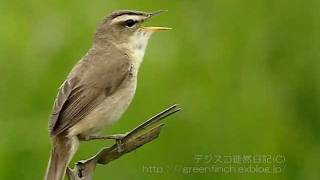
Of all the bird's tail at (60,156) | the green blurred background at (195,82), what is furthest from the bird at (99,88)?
the green blurred background at (195,82)

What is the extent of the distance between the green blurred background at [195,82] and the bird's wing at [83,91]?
0.50 metres

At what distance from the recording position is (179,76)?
2385 mm

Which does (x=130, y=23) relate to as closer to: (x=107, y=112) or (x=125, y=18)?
(x=125, y=18)

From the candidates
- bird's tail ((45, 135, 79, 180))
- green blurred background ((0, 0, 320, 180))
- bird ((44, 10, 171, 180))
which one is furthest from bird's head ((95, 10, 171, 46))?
green blurred background ((0, 0, 320, 180))

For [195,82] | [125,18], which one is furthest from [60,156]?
[195,82]

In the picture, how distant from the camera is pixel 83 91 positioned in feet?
5.43

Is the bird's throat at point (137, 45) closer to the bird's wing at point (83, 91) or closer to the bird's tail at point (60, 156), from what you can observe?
the bird's wing at point (83, 91)

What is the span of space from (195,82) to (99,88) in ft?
2.40

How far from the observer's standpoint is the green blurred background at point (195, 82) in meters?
2.26

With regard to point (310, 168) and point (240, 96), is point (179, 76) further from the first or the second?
point (310, 168)

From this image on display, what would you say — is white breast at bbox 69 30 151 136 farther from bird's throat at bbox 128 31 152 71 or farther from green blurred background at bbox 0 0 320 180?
Answer: green blurred background at bbox 0 0 320 180

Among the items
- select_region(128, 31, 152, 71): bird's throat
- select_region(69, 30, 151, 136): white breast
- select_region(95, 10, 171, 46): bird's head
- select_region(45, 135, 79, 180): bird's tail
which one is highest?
select_region(95, 10, 171, 46): bird's head

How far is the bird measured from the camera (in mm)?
1571

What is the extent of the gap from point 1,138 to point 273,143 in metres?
0.70
